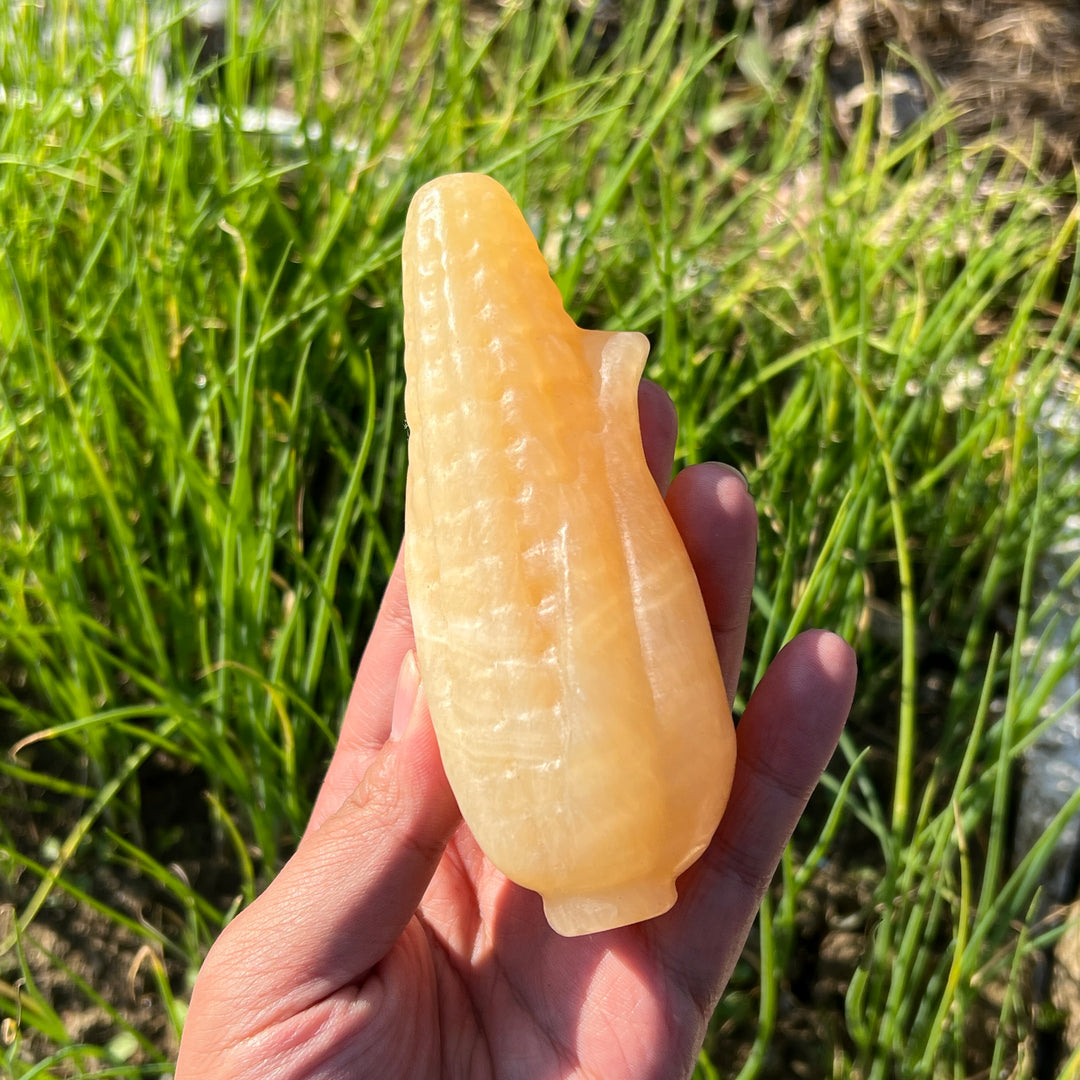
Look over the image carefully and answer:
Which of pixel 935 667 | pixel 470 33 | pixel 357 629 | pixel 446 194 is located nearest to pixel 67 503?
pixel 357 629

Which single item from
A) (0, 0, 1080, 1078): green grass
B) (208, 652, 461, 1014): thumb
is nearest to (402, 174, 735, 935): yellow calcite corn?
(208, 652, 461, 1014): thumb

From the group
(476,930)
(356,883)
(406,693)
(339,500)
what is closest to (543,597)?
(406,693)

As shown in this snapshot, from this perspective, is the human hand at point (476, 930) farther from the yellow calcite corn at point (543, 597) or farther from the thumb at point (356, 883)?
the yellow calcite corn at point (543, 597)

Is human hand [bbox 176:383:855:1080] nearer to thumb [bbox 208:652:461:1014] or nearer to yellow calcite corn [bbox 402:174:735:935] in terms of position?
thumb [bbox 208:652:461:1014]

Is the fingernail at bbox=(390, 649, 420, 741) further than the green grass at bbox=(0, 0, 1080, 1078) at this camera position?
No

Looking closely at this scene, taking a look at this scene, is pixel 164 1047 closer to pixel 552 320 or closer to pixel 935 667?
pixel 552 320

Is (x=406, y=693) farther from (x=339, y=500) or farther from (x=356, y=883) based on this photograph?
(x=339, y=500)
